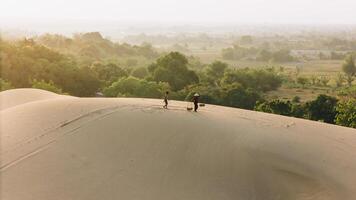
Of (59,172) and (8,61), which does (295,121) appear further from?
(8,61)

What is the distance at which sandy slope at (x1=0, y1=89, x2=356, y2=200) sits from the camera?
11.3 meters

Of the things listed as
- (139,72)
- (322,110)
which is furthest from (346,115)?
(139,72)

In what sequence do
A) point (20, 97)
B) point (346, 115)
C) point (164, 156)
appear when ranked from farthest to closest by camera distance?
1. point (346, 115)
2. point (20, 97)
3. point (164, 156)

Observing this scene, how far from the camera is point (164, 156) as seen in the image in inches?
495

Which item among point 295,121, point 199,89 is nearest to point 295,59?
point 199,89

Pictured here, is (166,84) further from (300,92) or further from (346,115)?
(300,92)

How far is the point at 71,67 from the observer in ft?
137

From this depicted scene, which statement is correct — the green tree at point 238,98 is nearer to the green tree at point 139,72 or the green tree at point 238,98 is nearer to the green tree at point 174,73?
the green tree at point 174,73

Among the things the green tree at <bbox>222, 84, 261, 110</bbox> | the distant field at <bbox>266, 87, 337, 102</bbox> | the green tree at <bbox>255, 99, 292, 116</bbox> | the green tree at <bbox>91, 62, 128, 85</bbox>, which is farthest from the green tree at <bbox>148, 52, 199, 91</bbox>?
the green tree at <bbox>255, 99, 292, 116</bbox>

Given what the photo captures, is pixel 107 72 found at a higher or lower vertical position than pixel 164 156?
lower

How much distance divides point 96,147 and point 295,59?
136 meters

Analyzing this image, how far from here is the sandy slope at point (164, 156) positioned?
11.3 m

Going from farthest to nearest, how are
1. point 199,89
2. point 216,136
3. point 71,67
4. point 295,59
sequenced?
point 295,59
point 71,67
point 199,89
point 216,136

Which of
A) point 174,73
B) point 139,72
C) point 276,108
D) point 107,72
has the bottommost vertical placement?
point 139,72
